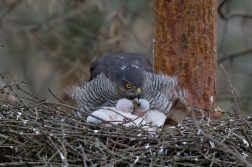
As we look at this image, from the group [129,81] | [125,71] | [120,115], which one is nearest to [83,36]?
[125,71]

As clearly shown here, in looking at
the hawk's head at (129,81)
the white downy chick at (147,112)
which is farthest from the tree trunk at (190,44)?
the white downy chick at (147,112)

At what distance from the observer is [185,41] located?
598cm

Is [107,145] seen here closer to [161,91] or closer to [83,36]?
[161,91]

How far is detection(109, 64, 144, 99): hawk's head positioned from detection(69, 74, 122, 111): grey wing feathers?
0.34 ft

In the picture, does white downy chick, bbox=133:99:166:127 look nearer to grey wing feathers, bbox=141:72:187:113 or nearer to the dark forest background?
grey wing feathers, bbox=141:72:187:113

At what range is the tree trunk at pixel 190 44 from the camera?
5.91m

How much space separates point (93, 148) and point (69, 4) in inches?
237

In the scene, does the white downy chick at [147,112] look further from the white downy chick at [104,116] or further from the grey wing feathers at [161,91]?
the white downy chick at [104,116]

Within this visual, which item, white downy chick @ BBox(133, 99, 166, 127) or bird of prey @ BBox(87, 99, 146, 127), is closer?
bird of prey @ BBox(87, 99, 146, 127)

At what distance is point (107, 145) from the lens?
4.22m

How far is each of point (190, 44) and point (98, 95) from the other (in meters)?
1.24

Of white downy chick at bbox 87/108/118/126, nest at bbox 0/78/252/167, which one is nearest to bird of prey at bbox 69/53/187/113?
white downy chick at bbox 87/108/118/126

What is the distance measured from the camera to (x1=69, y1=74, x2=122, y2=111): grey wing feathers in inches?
236

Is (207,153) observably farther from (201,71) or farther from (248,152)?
(201,71)
